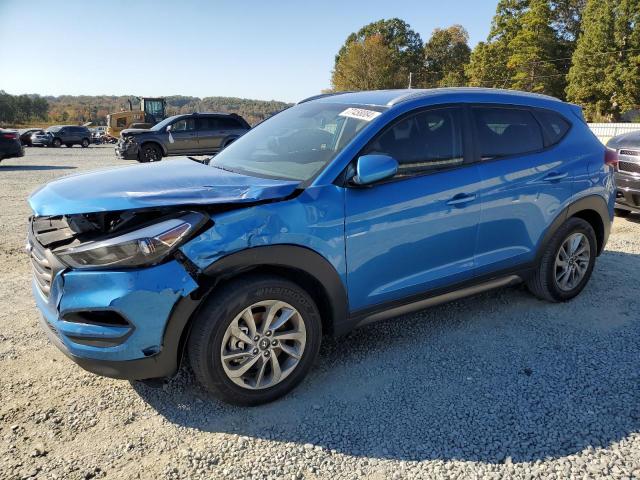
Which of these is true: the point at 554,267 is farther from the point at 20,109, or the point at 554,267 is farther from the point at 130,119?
the point at 20,109

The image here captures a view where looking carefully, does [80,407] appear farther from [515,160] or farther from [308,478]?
[515,160]

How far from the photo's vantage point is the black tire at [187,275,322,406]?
8.42 ft

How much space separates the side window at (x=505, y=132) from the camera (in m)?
3.60

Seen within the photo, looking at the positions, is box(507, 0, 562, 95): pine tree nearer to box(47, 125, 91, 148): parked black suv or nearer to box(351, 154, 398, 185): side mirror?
box(47, 125, 91, 148): parked black suv

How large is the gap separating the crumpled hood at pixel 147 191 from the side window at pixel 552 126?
7.67 feet

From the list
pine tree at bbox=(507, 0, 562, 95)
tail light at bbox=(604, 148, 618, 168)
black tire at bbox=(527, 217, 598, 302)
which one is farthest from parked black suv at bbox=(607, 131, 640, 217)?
pine tree at bbox=(507, 0, 562, 95)

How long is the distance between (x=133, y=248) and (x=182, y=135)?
15.9 m

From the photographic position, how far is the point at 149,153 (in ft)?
56.4

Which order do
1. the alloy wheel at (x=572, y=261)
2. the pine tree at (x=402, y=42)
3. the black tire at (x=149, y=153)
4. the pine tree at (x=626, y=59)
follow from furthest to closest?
the pine tree at (x=402, y=42) → the pine tree at (x=626, y=59) → the black tire at (x=149, y=153) → the alloy wheel at (x=572, y=261)

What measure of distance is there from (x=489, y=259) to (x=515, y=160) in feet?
2.55

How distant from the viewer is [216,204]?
8.42 ft

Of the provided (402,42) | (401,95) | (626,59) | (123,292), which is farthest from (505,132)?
(402,42)

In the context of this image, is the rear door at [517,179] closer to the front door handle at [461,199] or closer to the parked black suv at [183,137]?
the front door handle at [461,199]

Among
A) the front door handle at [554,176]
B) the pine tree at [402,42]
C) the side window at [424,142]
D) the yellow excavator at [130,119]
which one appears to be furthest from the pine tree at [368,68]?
the side window at [424,142]
